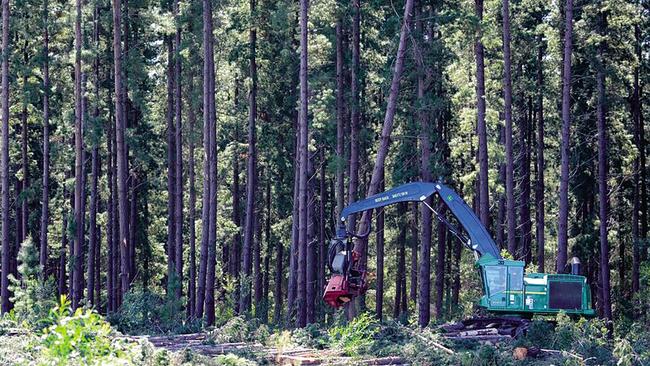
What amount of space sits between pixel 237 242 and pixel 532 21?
67.1 ft

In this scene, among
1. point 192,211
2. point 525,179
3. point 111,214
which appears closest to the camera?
point 192,211

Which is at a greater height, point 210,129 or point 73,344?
point 210,129

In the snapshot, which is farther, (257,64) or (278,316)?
(278,316)

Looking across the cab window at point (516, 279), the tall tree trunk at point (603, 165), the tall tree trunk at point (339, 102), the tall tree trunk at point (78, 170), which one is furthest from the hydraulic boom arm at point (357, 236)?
the tall tree trunk at point (78, 170)

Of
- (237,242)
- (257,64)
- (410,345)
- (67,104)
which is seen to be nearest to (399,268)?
(237,242)

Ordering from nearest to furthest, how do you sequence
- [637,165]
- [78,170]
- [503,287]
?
1. [503,287]
2. [78,170]
3. [637,165]

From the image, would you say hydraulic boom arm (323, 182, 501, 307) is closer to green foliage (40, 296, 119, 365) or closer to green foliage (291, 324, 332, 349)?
green foliage (291, 324, 332, 349)

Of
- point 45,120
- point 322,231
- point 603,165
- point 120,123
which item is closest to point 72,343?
point 120,123

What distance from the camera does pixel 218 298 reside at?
54.0m

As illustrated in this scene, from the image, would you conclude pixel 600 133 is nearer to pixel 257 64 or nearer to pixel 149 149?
pixel 257 64

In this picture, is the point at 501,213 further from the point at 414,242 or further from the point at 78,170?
the point at 78,170

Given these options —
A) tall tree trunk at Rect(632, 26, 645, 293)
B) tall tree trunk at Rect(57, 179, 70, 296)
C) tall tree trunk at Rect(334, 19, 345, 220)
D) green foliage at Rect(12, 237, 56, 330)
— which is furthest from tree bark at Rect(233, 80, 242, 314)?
tall tree trunk at Rect(632, 26, 645, 293)

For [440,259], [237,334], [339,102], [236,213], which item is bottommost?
[237,334]

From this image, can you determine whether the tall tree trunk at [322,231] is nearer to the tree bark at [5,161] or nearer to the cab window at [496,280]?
the tree bark at [5,161]
